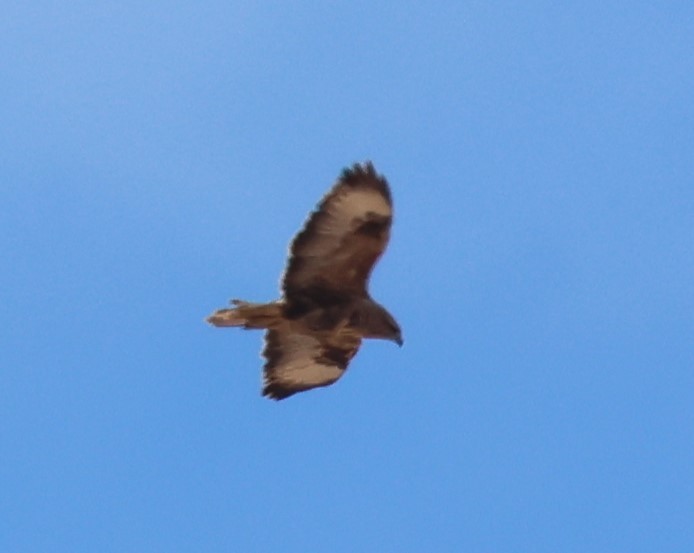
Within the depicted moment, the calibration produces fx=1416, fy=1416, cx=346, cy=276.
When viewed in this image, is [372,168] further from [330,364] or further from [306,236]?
[330,364]

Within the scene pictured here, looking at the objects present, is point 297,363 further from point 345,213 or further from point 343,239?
point 345,213

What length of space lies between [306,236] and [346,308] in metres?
0.95

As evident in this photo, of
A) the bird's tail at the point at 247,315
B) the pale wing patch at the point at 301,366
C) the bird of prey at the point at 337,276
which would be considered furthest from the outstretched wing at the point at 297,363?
the bird's tail at the point at 247,315

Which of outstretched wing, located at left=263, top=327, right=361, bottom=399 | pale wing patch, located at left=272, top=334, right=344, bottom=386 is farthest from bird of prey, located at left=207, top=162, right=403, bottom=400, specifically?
pale wing patch, located at left=272, top=334, right=344, bottom=386

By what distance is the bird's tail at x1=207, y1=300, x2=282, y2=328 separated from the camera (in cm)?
1428

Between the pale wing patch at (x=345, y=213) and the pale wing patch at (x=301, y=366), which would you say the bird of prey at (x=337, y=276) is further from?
the pale wing patch at (x=301, y=366)

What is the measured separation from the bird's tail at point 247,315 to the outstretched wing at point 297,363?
1130 millimetres

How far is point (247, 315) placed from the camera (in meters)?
14.4

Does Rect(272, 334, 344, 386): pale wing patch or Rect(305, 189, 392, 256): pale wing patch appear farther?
Rect(272, 334, 344, 386): pale wing patch

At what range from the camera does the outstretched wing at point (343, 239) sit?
13992 millimetres

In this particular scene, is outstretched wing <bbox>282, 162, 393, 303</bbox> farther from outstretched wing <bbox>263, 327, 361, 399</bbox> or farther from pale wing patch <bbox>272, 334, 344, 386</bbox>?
pale wing patch <bbox>272, 334, 344, 386</bbox>

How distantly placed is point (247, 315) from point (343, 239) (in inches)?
48.9

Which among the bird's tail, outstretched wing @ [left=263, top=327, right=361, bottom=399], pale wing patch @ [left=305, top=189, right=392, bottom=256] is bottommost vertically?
the bird's tail

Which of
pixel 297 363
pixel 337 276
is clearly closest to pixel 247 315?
pixel 337 276
